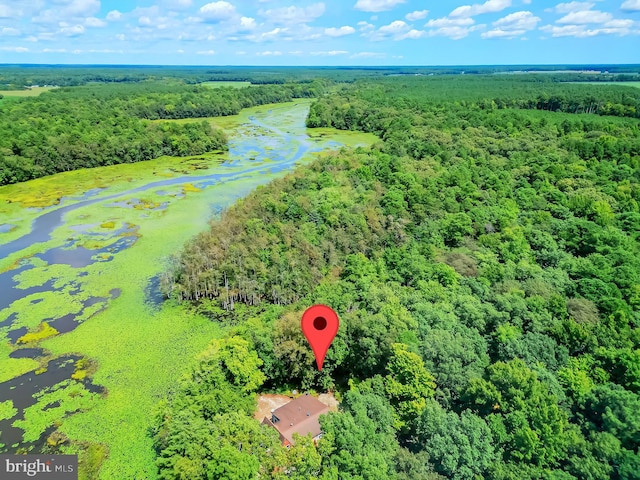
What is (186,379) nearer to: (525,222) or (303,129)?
(525,222)

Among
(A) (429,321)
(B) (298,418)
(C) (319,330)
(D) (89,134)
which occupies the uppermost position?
(D) (89,134)

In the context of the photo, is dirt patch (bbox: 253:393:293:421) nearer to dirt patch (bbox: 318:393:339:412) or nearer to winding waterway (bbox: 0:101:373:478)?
dirt patch (bbox: 318:393:339:412)

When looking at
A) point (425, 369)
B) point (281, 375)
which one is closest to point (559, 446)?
point (425, 369)

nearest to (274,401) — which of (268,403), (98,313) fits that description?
(268,403)

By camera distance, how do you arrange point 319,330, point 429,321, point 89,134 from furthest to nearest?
point 89,134 → point 429,321 → point 319,330

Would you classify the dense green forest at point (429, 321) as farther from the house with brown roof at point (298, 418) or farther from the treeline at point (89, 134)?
the treeline at point (89, 134)

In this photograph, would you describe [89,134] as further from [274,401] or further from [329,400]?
[329,400]

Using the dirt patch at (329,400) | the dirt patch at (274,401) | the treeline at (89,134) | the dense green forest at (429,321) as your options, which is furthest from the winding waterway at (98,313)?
the dirt patch at (329,400)
